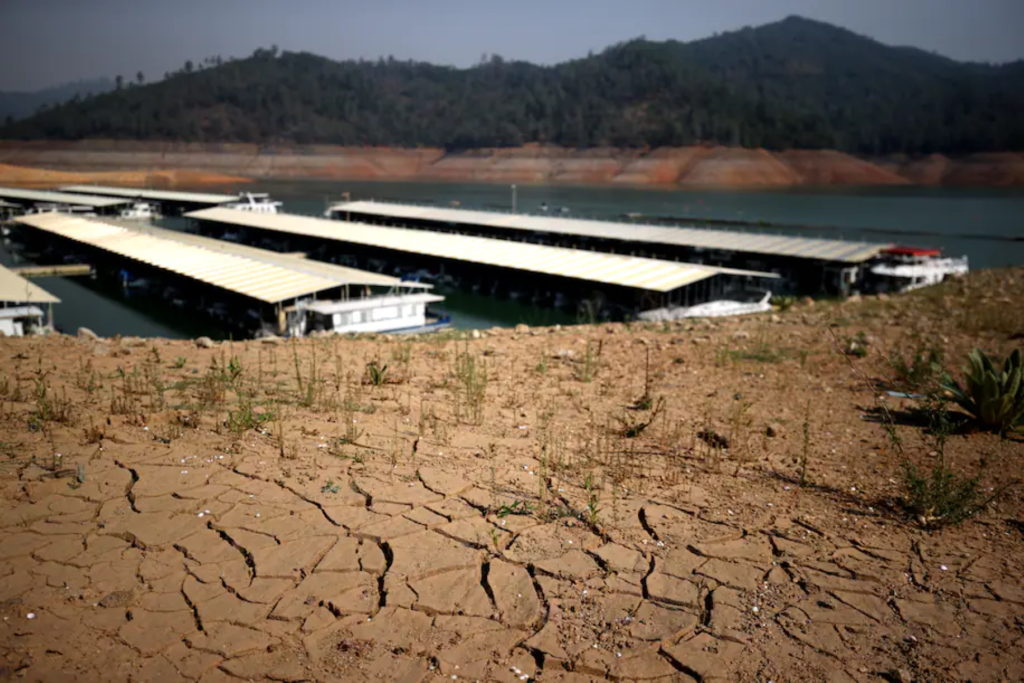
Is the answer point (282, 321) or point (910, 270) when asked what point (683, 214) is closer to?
point (910, 270)

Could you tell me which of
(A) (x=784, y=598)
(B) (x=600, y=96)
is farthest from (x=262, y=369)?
(B) (x=600, y=96)

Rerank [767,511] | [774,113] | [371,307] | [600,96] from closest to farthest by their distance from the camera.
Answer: [767,511]
[371,307]
[774,113]
[600,96]

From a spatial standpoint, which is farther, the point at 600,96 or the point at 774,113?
the point at 600,96

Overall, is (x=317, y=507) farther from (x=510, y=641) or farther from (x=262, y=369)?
(x=262, y=369)

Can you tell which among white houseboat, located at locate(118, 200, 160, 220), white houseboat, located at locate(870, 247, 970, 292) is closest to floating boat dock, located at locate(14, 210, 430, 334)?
white houseboat, located at locate(118, 200, 160, 220)

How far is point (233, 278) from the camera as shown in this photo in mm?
28422

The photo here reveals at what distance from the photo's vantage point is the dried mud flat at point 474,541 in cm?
365

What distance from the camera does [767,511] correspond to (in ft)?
16.8

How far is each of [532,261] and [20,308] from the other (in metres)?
20.1

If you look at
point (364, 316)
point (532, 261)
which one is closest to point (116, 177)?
point (532, 261)

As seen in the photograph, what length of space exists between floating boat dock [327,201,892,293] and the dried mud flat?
101ft

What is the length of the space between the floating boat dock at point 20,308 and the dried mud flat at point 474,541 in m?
16.1

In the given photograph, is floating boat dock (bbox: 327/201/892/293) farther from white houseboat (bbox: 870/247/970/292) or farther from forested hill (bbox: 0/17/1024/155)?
forested hill (bbox: 0/17/1024/155)

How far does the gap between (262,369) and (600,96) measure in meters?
158
